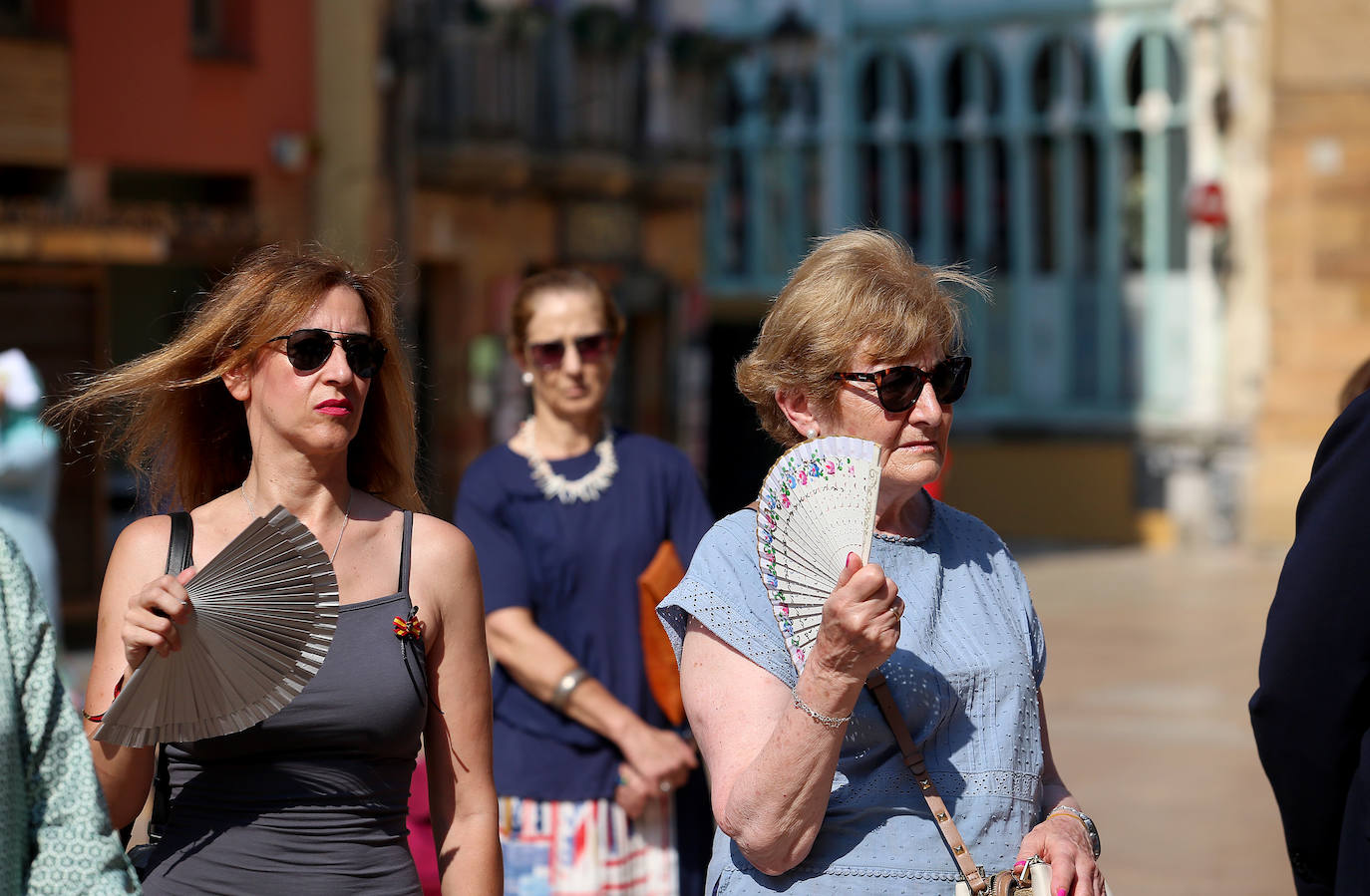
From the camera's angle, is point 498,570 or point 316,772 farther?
point 498,570

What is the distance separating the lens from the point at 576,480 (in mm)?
4996

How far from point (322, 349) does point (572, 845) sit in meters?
1.94

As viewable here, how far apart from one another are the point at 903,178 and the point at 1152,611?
33.6 feet

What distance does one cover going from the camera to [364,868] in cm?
305

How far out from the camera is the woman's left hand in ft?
9.50

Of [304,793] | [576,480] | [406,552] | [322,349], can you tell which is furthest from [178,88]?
[304,793]

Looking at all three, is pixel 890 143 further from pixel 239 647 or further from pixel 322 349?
pixel 239 647

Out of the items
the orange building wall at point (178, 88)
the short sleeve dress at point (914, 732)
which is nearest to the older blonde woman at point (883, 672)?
the short sleeve dress at point (914, 732)

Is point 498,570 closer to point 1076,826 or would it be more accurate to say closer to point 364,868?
point 364,868

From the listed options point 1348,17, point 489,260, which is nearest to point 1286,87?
point 1348,17

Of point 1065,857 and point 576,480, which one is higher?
point 576,480

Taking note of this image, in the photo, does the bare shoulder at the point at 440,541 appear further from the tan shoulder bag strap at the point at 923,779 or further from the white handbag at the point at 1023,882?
the white handbag at the point at 1023,882

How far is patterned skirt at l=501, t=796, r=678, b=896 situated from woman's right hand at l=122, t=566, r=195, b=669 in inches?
82.4

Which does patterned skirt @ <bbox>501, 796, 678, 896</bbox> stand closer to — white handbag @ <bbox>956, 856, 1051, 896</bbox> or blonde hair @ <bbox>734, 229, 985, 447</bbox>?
blonde hair @ <bbox>734, 229, 985, 447</bbox>
